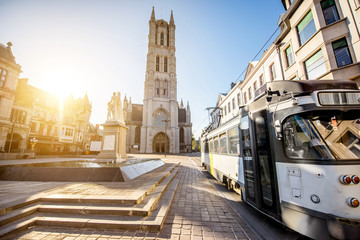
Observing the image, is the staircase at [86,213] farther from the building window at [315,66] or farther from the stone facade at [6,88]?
the stone facade at [6,88]

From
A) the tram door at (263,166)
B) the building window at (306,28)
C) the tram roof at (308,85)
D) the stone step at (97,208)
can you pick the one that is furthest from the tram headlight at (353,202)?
the building window at (306,28)

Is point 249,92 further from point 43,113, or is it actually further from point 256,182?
point 43,113

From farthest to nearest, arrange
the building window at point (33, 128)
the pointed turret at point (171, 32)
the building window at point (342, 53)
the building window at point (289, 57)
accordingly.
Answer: the pointed turret at point (171, 32), the building window at point (33, 128), the building window at point (289, 57), the building window at point (342, 53)

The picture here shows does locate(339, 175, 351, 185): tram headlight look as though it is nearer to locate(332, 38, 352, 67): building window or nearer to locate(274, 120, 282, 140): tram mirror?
locate(274, 120, 282, 140): tram mirror

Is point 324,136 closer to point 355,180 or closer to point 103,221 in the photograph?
point 355,180

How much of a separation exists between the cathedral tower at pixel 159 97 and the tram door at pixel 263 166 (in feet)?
118

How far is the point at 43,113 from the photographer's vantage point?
27828mm

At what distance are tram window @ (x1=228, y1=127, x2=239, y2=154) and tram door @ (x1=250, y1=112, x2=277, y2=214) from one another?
98 cm

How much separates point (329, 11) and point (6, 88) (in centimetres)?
3406

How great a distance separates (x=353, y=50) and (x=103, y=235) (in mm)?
13590

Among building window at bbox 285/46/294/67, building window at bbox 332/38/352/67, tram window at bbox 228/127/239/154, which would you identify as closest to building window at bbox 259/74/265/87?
building window at bbox 285/46/294/67

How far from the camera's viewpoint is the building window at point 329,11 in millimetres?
8969

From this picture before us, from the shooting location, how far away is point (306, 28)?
34.3ft

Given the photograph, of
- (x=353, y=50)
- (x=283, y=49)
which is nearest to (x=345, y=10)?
(x=353, y=50)
